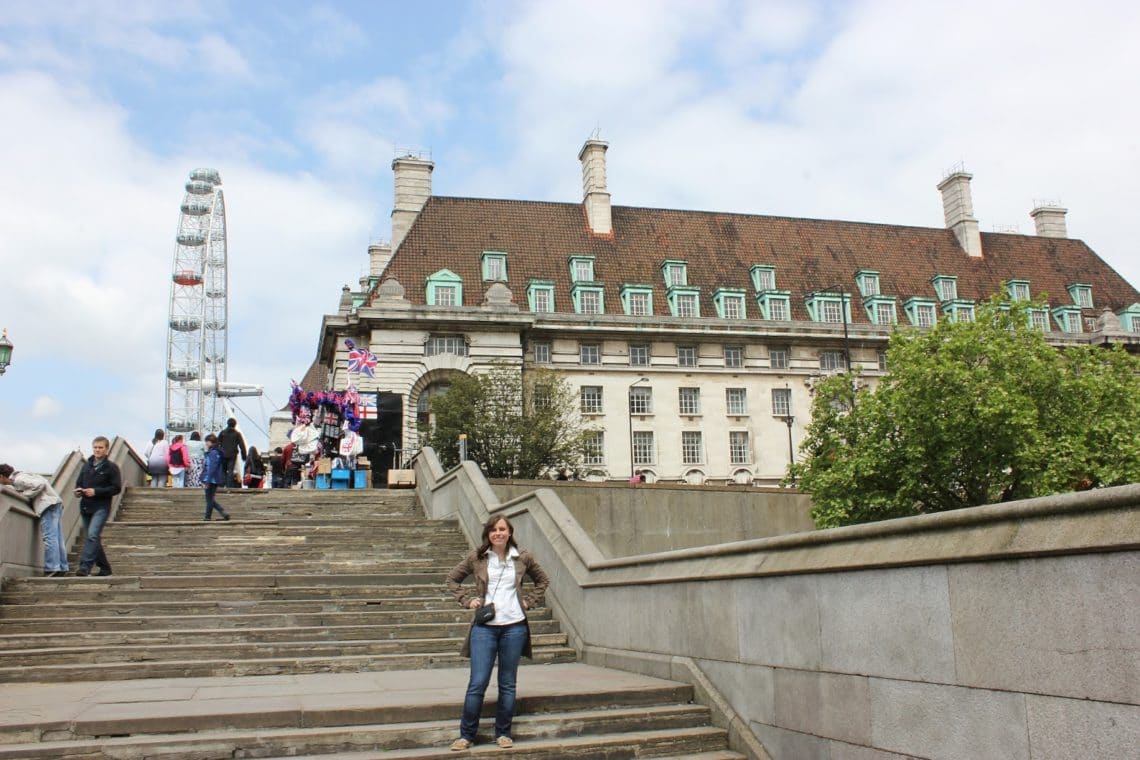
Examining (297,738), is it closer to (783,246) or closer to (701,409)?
(701,409)

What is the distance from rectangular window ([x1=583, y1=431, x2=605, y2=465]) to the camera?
5270 cm

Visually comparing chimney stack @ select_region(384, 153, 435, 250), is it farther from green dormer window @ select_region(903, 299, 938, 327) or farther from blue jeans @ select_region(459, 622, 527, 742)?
blue jeans @ select_region(459, 622, 527, 742)

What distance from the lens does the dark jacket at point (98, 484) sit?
1495 centimetres

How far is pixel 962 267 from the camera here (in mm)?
65875

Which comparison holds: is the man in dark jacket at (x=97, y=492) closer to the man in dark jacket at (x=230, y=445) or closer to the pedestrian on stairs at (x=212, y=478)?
the pedestrian on stairs at (x=212, y=478)

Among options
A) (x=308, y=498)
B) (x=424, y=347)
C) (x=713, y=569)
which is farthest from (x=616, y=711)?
(x=424, y=347)

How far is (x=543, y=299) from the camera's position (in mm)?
55500

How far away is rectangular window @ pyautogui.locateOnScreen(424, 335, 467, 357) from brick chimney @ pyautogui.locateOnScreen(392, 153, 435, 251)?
884 centimetres

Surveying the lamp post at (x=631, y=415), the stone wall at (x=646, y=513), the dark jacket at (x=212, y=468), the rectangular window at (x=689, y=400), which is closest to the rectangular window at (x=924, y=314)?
the rectangular window at (x=689, y=400)

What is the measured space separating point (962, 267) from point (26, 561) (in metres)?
62.3

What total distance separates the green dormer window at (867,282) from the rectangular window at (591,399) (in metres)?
18.8

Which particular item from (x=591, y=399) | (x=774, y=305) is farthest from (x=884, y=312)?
(x=591, y=399)

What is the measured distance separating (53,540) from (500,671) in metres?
8.99

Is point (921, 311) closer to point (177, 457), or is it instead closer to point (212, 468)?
point (177, 457)
